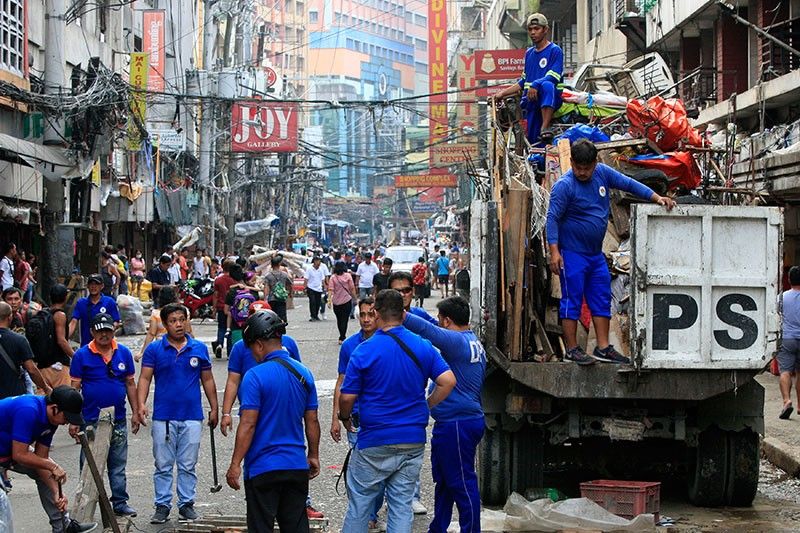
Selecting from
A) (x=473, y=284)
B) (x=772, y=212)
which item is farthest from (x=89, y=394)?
(x=772, y=212)

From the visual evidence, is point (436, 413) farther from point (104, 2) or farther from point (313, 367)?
point (104, 2)

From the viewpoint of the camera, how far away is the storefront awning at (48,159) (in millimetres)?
23334

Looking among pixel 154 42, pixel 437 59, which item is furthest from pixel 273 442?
pixel 437 59

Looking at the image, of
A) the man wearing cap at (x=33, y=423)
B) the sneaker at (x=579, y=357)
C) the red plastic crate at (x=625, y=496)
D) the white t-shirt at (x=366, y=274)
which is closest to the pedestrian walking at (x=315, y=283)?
the white t-shirt at (x=366, y=274)

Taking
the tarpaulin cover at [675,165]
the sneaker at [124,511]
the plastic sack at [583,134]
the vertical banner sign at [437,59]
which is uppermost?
the vertical banner sign at [437,59]

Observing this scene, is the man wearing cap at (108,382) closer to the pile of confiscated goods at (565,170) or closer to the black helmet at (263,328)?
the black helmet at (263,328)

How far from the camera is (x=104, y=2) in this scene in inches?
1346

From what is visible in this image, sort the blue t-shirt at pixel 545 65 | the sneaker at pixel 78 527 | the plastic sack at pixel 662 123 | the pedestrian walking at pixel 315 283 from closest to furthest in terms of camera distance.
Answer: the sneaker at pixel 78 527 → the plastic sack at pixel 662 123 → the blue t-shirt at pixel 545 65 → the pedestrian walking at pixel 315 283

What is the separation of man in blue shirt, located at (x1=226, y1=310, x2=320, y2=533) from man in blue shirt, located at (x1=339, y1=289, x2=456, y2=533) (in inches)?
12.5

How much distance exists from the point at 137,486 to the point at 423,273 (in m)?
21.6

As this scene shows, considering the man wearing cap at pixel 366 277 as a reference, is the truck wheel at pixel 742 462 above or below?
below

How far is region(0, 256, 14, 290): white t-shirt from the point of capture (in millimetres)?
21500

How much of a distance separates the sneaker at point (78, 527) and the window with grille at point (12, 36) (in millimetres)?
17166

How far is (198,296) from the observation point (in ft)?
98.0
